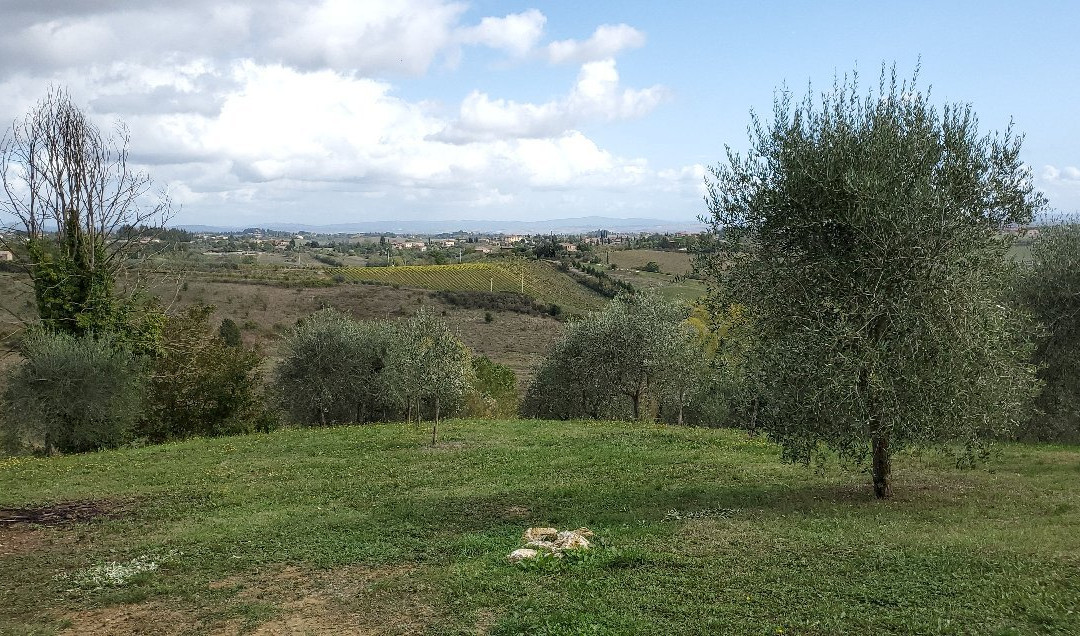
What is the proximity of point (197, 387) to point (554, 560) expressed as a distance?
106 feet

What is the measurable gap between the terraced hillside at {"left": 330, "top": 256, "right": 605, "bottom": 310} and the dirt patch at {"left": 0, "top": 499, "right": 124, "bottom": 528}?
87202 millimetres

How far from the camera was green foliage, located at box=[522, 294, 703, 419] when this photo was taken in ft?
125

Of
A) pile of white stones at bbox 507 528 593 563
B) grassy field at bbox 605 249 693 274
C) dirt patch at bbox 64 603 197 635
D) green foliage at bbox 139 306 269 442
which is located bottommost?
green foliage at bbox 139 306 269 442

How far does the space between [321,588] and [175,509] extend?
9011mm

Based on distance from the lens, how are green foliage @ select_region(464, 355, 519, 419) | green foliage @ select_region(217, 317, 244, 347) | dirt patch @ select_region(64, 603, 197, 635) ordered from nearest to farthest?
1. dirt patch @ select_region(64, 603, 197, 635)
2. green foliage @ select_region(464, 355, 519, 419)
3. green foliage @ select_region(217, 317, 244, 347)

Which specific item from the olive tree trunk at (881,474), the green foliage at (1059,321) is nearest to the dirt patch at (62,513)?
the olive tree trunk at (881,474)

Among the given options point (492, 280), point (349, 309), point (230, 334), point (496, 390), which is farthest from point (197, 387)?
point (492, 280)

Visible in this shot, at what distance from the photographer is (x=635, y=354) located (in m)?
38.5

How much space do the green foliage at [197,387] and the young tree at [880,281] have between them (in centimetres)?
3226

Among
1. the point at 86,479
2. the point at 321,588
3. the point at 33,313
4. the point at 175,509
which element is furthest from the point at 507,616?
the point at 33,313

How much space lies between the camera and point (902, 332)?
1291 centimetres

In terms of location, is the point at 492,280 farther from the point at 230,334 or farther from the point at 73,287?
the point at 73,287

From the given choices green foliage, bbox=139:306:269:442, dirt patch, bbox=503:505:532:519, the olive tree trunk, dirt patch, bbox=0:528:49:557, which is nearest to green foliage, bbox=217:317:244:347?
green foliage, bbox=139:306:269:442

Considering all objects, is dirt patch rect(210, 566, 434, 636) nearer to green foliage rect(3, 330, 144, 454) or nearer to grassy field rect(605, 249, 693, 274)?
green foliage rect(3, 330, 144, 454)
